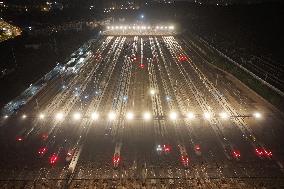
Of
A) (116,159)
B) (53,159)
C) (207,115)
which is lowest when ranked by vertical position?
(53,159)

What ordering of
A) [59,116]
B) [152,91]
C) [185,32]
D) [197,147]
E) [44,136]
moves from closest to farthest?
[197,147] → [44,136] → [59,116] → [152,91] → [185,32]

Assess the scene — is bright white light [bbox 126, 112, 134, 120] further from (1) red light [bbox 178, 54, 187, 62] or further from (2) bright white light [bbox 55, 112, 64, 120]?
(1) red light [bbox 178, 54, 187, 62]

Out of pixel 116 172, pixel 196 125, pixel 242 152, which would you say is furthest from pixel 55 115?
pixel 242 152

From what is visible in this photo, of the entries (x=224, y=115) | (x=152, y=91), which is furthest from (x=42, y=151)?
(x=224, y=115)

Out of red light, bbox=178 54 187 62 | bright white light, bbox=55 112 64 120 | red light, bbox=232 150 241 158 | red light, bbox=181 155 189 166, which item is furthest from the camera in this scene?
red light, bbox=178 54 187 62

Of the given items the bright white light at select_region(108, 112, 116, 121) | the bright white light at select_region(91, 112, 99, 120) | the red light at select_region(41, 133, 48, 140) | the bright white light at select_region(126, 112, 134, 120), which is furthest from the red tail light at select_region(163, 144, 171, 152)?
the red light at select_region(41, 133, 48, 140)

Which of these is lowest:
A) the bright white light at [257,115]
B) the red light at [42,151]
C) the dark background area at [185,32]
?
the red light at [42,151]

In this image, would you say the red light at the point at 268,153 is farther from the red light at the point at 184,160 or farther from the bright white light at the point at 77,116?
the bright white light at the point at 77,116

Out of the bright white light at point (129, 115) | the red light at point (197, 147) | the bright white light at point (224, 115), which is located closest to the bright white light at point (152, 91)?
the bright white light at point (129, 115)

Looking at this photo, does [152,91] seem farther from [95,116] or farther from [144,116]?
[95,116]

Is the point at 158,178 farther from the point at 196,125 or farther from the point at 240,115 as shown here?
the point at 240,115

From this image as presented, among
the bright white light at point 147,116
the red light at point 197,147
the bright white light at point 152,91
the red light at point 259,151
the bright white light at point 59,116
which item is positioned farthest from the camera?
the bright white light at point 152,91
